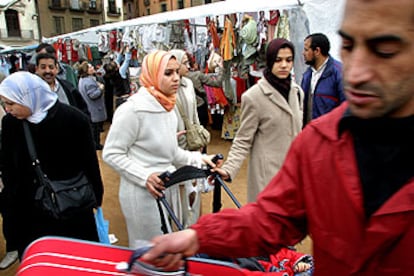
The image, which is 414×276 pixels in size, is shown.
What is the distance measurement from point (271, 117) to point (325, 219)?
6.19 feet

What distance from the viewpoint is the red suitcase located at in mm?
1279

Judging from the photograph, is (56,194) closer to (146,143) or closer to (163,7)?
(146,143)

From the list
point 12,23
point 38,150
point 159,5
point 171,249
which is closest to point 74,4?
point 12,23

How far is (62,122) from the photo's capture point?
2377 millimetres

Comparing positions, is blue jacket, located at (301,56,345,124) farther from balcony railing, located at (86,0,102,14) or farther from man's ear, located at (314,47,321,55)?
balcony railing, located at (86,0,102,14)

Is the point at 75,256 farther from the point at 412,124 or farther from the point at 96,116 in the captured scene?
the point at 96,116

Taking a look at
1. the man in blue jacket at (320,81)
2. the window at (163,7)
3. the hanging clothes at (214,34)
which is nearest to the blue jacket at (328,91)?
the man in blue jacket at (320,81)

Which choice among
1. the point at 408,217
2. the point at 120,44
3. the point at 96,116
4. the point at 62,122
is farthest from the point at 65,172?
the point at 120,44

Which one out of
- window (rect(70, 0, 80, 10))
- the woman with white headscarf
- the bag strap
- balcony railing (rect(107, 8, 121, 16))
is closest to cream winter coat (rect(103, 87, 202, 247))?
the woman with white headscarf

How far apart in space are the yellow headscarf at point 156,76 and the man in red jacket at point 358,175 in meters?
1.57

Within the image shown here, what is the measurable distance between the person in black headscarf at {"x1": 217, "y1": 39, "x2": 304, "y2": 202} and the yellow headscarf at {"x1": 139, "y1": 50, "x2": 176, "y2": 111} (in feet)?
2.05

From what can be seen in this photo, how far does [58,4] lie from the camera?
42594mm

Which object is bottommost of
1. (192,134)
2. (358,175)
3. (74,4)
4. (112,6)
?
(192,134)

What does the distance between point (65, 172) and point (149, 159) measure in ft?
1.93
